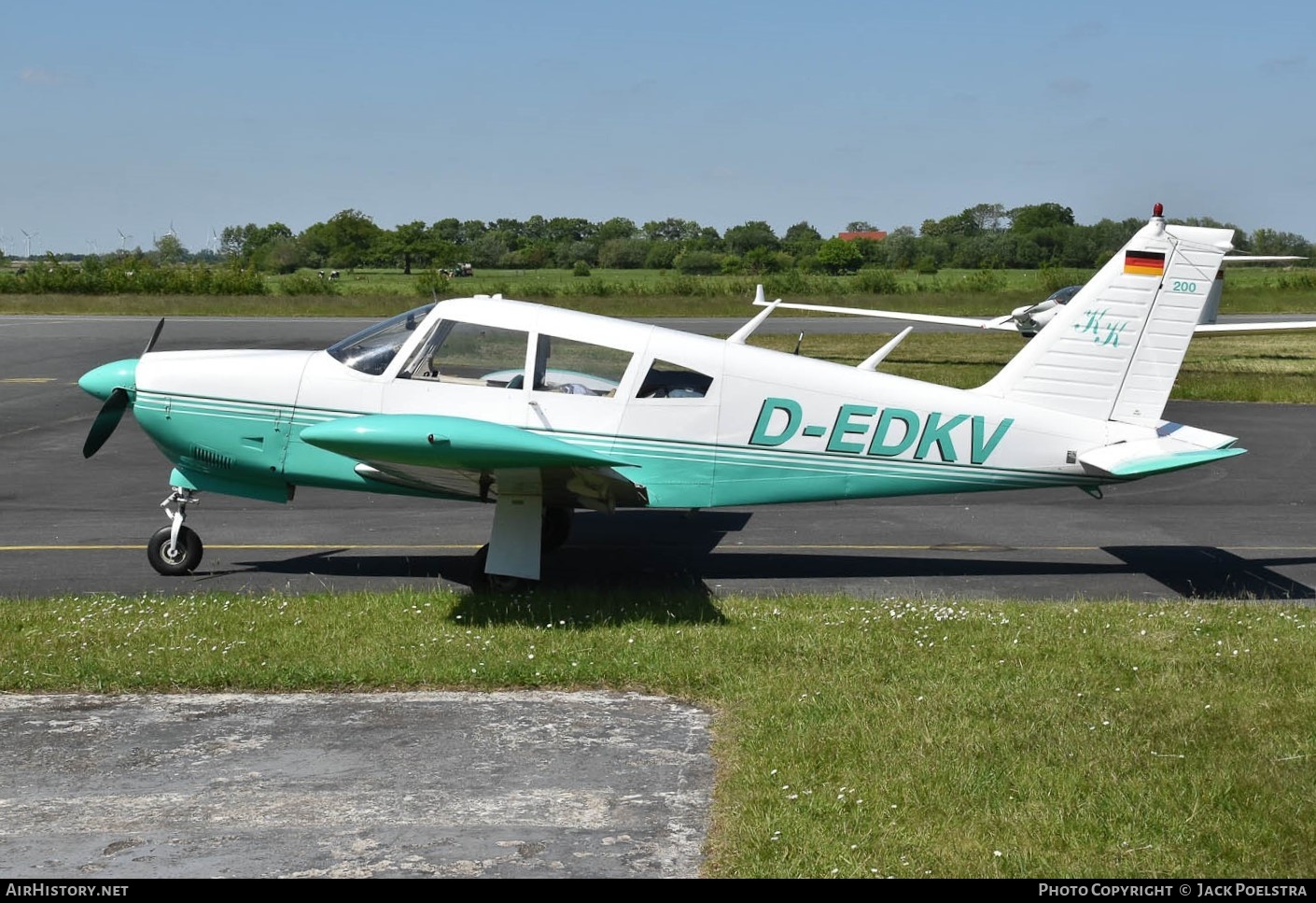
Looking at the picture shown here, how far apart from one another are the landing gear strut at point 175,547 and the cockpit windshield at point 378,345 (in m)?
1.81

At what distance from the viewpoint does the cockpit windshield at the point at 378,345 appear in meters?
9.69

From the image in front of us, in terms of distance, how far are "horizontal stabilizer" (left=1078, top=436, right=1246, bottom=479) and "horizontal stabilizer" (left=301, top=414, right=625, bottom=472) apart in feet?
13.0

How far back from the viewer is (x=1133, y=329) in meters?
9.84

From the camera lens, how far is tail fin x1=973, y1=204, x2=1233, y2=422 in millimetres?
9766

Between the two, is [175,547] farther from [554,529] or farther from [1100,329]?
[1100,329]

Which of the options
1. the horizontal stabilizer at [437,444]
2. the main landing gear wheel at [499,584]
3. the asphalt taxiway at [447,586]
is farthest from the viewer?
the main landing gear wheel at [499,584]

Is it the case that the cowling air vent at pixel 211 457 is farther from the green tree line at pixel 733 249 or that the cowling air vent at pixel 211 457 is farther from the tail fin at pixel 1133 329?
the green tree line at pixel 733 249

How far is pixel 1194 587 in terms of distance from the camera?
10.2 meters

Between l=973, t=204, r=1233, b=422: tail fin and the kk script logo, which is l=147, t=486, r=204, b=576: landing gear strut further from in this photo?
the kk script logo

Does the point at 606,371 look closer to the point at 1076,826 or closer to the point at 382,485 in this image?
the point at 382,485

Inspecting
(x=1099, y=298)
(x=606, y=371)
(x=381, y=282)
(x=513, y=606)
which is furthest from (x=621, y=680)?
(x=381, y=282)

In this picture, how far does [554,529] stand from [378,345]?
2.44 metres

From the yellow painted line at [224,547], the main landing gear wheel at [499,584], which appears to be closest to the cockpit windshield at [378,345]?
the main landing gear wheel at [499,584]

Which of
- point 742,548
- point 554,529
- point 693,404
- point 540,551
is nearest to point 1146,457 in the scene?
point 693,404
